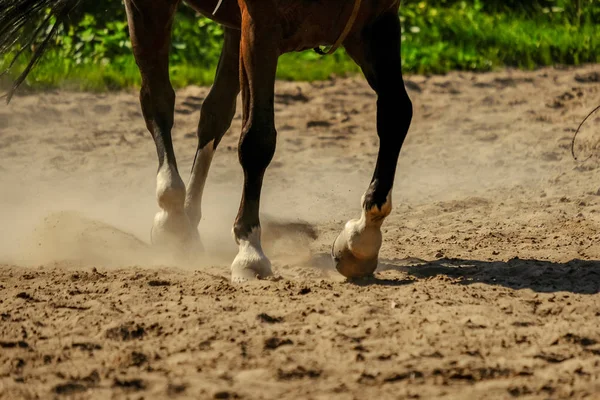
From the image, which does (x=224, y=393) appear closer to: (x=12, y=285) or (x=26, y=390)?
(x=26, y=390)

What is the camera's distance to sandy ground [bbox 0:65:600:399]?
342 centimetres

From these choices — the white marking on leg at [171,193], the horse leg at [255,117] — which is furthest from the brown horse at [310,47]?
the white marking on leg at [171,193]

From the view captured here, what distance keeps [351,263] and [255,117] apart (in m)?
0.77

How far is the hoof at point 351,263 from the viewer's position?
475cm

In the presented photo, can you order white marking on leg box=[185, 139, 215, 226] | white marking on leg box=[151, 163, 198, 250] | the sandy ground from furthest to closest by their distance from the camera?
white marking on leg box=[185, 139, 215, 226]
white marking on leg box=[151, 163, 198, 250]
the sandy ground

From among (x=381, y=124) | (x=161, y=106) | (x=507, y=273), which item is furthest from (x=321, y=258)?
(x=161, y=106)

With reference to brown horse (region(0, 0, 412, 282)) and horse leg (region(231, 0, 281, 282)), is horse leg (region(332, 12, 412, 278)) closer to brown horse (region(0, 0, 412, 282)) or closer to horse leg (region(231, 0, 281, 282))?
brown horse (region(0, 0, 412, 282))

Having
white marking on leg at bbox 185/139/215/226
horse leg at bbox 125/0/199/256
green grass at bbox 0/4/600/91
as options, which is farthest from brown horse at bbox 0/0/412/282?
green grass at bbox 0/4/600/91

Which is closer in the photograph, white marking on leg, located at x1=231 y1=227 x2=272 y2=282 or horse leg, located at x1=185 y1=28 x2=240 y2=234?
white marking on leg, located at x1=231 y1=227 x2=272 y2=282

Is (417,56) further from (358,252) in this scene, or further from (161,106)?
(358,252)

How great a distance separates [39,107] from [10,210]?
8.36ft

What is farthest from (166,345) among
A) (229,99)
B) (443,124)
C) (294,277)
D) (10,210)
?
(443,124)

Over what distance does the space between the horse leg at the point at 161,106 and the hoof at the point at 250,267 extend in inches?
32.7

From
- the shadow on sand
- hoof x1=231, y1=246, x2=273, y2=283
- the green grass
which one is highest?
the green grass
